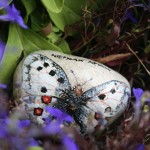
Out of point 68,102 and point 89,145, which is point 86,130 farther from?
point 89,145

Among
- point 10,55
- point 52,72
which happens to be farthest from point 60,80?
point 10,55

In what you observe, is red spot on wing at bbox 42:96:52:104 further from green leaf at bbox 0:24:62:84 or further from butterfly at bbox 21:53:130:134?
green leaf at bbox 0:24:62:84

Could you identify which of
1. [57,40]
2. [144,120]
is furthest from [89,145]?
[57,40]

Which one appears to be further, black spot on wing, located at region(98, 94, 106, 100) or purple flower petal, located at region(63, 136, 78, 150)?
black spot on wing, located at region(98, 94, 106, 100)

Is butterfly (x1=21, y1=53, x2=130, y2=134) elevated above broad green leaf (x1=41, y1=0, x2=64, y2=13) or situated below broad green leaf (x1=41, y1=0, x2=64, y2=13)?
below

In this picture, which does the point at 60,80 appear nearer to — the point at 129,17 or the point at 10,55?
the point at 10,55

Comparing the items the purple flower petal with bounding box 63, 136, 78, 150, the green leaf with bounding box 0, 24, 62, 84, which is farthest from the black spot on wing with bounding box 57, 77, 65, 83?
the purple flower petal with bounding box 63, 136, 78, 150
